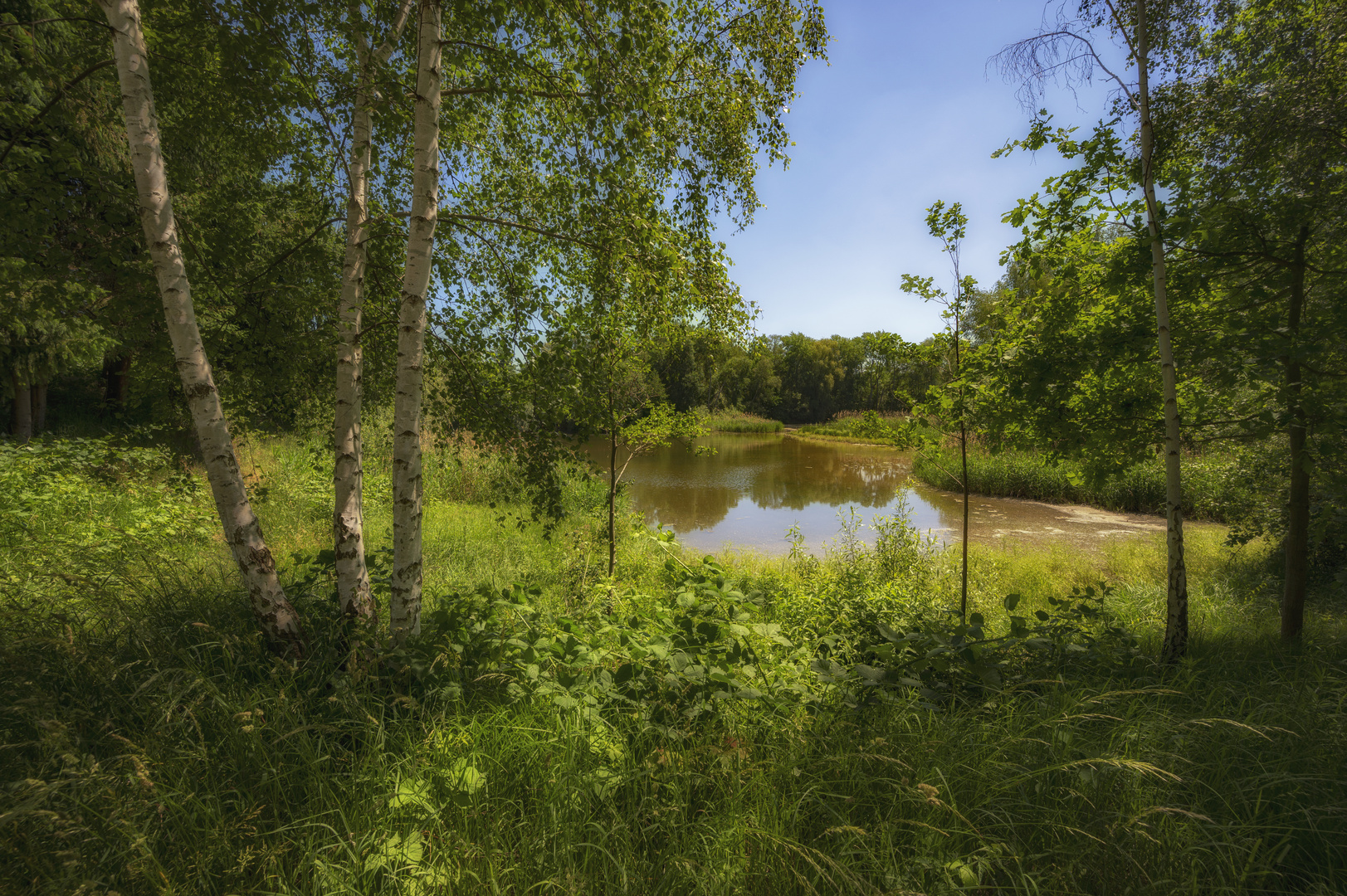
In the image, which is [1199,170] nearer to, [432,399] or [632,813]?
[632,813]

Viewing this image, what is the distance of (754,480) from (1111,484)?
10.1 m

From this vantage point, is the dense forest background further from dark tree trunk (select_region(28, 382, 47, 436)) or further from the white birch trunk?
dark tree trunk (select_region(28, 382, 47, 436))

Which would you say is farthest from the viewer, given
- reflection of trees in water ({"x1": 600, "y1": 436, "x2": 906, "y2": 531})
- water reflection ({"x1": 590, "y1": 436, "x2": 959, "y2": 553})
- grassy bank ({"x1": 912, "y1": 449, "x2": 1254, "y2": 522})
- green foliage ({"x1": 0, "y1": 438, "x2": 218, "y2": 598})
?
reflection of trees in water ({"x1": 600, "y1": 436, "x2": 906, "y2": 531})

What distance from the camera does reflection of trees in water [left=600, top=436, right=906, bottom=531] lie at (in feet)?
45.2

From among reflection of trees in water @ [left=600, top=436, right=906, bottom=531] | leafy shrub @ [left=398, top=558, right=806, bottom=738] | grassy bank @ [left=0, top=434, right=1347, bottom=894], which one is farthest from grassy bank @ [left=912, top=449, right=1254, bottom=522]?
leafy shrub @ [left=398, top=558, right=806, bottom=738]

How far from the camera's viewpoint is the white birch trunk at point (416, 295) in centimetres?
268

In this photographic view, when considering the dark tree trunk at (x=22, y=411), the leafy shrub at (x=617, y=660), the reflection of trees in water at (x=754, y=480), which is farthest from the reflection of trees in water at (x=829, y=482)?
the dark tree trunk at (x=22, y=411)

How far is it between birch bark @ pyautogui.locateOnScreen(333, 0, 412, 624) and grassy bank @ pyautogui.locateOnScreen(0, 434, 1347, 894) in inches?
12.3

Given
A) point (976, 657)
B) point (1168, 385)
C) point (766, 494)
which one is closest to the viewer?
point (976, 657)

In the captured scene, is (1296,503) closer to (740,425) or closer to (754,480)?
(754,480)

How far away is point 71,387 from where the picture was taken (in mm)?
16844

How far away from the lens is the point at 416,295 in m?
2.73

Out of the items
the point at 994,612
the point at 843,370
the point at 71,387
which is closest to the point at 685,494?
the point at 994,612

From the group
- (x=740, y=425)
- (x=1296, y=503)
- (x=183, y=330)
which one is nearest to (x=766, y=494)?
(x=1296, y=503)
